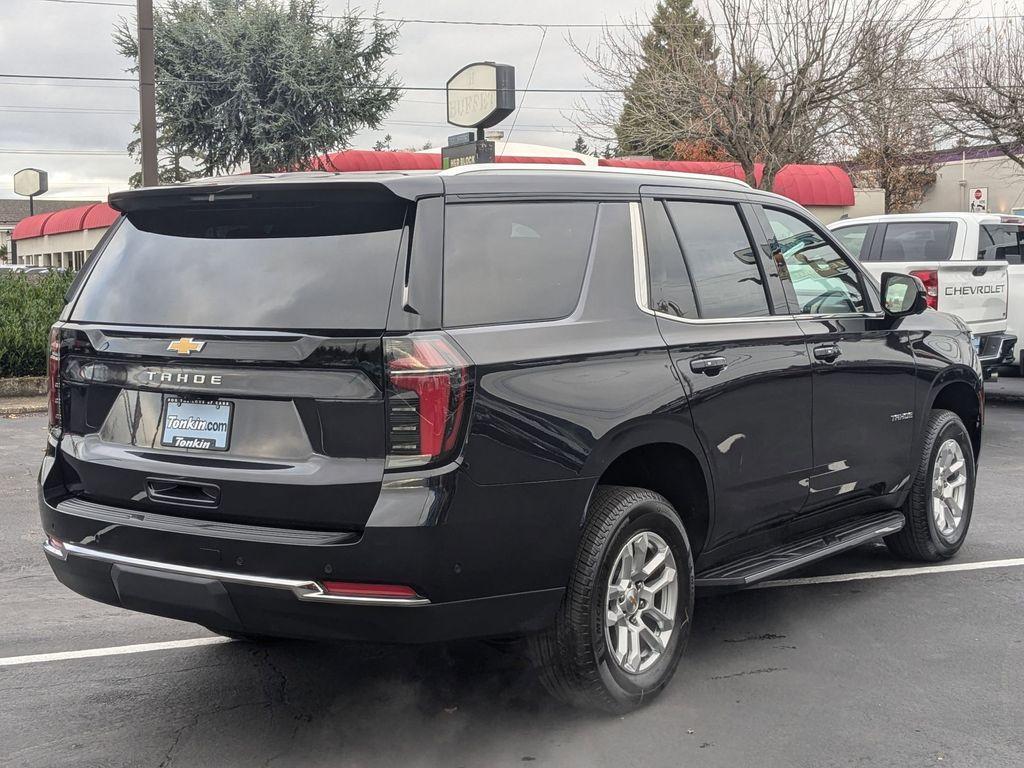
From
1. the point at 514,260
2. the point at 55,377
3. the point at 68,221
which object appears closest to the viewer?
the point at 514,260

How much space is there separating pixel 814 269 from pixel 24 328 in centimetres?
1137

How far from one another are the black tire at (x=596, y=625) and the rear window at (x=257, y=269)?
3.48ft

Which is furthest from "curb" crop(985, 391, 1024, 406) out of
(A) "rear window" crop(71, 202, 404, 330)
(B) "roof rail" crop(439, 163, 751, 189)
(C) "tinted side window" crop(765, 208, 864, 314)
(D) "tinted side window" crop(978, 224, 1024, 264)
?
(A) "rear window" crop(71, 202, 404, 330)

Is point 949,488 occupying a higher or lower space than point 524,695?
higher

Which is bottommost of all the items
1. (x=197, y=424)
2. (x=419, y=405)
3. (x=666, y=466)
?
(x=666, y=466)

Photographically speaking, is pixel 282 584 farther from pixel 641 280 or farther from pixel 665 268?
pixel 665 268

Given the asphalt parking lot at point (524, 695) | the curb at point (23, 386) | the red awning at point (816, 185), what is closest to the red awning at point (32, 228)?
the red awning at point (816, 185)

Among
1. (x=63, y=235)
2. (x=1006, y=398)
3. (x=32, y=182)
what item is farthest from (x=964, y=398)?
(x=32, y=182)

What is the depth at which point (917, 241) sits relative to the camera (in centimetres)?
1238

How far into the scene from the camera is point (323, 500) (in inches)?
140

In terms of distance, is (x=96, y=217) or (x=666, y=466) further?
→ (x=96, y=217)

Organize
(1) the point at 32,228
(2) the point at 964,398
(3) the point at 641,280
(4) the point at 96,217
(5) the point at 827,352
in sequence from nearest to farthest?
1. (3) the point at 641,280
2. (5) the point at 827,352
3. (2) the point at 964,398
4. (4) the point at 96,217
5. (1) the point at 32,228

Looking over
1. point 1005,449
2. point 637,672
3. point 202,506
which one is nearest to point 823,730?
point 637,672

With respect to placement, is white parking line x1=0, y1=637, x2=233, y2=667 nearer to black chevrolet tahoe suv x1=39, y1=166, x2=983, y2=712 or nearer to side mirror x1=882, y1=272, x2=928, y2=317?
black chevrolet tahoe suv x1=39, y1=166, x2=983, y2=712
